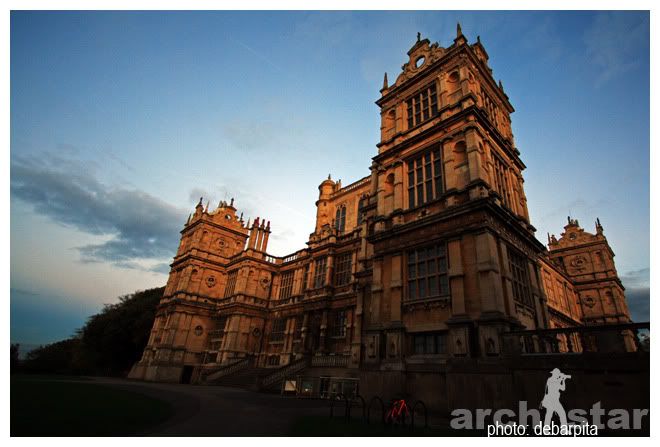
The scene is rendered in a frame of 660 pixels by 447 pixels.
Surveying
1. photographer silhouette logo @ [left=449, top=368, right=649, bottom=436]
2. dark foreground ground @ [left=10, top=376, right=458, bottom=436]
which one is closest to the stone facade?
photographer silhouette logo @ [left=449, top=368, right=649, bottom=436]

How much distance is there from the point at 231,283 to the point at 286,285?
770 cm

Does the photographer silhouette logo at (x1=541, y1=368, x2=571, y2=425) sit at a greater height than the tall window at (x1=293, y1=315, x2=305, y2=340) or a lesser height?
lesser

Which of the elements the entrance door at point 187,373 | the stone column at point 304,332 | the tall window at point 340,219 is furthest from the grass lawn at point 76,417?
the tall window at point 340,219

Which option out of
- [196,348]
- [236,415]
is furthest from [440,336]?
[196,348]

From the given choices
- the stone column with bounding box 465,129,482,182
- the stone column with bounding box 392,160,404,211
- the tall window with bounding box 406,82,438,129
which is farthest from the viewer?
the tall window with bounding box 406,82,438,129

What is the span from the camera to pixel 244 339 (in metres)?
35.3

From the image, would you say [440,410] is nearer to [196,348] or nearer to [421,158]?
[421,158]

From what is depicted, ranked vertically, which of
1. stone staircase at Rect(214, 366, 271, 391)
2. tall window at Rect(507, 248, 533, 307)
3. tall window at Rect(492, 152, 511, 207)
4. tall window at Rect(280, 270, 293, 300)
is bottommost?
stone staircase at Rect(214, 366, 271, 391)

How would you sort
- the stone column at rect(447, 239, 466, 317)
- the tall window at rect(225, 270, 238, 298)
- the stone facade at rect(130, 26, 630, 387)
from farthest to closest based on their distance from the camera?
1. the tall window at rect(225, 270, 238, 298)
2. the stone facade at rect(130, 26, 630, 387)
3. the stone column at rect(447, 239, 466, 317)

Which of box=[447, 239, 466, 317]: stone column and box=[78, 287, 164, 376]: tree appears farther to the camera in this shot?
box=[78, 287, 164, 376]: tree

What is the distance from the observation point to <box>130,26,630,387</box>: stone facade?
14.4 metres

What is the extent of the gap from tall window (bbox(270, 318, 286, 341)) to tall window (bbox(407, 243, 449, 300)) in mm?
21764

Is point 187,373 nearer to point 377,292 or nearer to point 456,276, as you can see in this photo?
point 377,292

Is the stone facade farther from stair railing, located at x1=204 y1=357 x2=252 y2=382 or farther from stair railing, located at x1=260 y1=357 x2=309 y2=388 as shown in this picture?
stair railing, located at x1=204 y1=357 x2=252 y2=382
